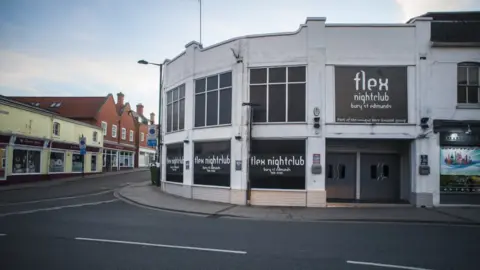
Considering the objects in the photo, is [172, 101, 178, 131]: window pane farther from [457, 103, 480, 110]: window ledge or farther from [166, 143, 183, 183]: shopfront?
[457, 103, 480, 110]: window ledge

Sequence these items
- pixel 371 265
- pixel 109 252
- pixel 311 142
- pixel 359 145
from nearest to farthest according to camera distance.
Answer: pixel 371 265
pixel 109 252
pixel 311 142
pixel 359 145

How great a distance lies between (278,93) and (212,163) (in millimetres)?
4830

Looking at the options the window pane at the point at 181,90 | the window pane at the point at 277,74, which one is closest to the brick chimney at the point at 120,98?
the window pane at the point at 181,90

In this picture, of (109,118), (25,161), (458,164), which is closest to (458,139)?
(458,164)

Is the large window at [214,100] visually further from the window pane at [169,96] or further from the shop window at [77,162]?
the shop window at [77,162]

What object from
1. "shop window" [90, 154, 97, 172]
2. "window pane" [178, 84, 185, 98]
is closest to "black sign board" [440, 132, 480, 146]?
"window pane" [178, 84, 185, 98]

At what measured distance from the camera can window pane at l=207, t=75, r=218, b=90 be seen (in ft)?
62.2

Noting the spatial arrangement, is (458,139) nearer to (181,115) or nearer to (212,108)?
(212,108)

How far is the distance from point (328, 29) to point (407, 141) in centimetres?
642

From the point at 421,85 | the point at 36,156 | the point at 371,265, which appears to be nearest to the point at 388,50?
the point at 421,85

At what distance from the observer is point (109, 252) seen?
24.3ft

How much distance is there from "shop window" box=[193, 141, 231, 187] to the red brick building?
90.7 ft

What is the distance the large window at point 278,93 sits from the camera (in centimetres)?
1698

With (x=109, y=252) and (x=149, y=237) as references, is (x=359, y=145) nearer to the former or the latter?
(x=149, y=237)
